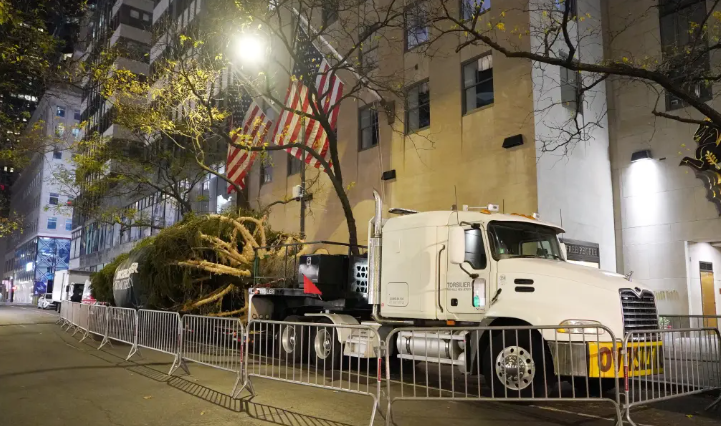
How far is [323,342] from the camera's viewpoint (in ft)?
35.9

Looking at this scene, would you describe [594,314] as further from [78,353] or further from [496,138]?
[78,353]

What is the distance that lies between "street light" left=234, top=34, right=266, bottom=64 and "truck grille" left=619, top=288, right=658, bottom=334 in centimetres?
1427

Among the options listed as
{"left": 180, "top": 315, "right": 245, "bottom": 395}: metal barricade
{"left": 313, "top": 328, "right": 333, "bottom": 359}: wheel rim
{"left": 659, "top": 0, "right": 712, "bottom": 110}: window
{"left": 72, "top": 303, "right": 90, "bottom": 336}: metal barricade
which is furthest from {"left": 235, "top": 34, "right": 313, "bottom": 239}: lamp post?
{"left": 659, "top": 0, "right": 712, "bottom": 110}: window

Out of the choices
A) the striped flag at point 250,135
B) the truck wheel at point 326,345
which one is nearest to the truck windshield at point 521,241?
the truck wheel at point 326,345

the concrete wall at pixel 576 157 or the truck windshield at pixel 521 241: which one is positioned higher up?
the concrete wall at pixel 576 157

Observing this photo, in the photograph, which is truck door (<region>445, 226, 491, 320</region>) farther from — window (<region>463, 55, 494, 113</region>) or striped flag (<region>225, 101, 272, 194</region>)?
striped flag (<region>225, 101, 272, 194</region>)

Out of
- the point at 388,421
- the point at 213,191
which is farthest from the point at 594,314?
the point at 213,191

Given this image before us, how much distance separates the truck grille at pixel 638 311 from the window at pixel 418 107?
11874 millimetres

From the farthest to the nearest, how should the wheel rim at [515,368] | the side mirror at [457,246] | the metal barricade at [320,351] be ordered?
1. the metal barricade at [320,351]
2. the side mirror at [457,246]
3. the wheel rim at [515,368]

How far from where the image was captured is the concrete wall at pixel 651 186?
1509 centimetres

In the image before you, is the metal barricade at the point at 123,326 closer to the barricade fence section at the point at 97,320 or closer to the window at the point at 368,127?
the barricade fence section at the point at 97,320

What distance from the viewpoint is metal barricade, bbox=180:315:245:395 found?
30.6 feet

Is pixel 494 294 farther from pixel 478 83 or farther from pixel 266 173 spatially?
pixel 266 173

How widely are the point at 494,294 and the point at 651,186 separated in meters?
10.0
